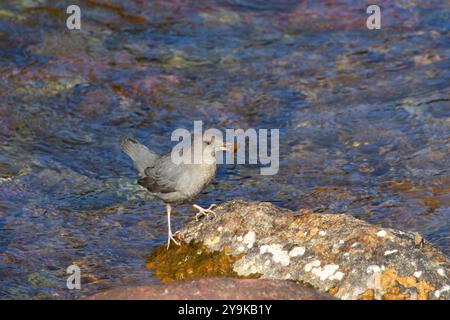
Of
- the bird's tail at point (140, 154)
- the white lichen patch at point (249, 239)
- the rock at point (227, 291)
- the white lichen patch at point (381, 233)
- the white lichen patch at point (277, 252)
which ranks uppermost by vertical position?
the bird's tail at point (140, 154)

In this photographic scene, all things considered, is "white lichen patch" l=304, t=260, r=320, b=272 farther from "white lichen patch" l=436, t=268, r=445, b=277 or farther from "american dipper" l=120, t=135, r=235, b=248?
"american dipper" l=120, t=135, r=235, b=248

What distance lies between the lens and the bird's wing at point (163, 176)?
6355mm

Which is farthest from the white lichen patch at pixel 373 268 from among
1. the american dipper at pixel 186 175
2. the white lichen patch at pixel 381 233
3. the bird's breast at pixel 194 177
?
the bird's breast at pixel 194 177

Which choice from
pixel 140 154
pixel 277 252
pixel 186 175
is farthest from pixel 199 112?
pixel 277 252

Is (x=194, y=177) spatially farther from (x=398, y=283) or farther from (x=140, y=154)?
(x=398, y=283)

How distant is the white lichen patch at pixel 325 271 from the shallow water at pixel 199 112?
4.74 ft

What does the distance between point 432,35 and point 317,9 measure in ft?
6.45

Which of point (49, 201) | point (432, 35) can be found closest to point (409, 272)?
point (49, 201)

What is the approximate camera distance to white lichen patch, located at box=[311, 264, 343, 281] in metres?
5.09

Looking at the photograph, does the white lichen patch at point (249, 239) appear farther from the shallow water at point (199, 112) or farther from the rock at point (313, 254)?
the shallow water at point (199, 112)

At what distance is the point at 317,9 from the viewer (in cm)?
1251

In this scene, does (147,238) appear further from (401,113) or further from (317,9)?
(317,9)
